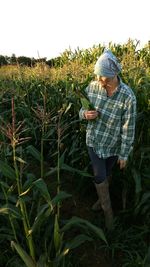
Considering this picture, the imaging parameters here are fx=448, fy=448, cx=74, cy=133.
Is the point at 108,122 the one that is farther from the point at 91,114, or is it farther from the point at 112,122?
the point at 91,114

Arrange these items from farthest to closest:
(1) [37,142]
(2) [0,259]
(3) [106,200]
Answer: (1) [37,142]
(3) [106,200]
(2) [0,259]

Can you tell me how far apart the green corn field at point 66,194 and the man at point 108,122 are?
22 centimetres

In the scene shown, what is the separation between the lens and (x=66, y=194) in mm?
3061

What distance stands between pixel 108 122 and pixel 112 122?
0.04 meters

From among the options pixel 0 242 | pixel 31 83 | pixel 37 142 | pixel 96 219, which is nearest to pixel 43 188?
pixel 0 242

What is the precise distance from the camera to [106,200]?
3.88m

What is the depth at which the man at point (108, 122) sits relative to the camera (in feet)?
11.8

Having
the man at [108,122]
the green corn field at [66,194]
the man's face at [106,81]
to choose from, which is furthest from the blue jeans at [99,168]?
the man's face at [106,81]

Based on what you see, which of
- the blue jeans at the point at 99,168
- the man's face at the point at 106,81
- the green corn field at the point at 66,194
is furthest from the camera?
the blue jeans at the point at 99,168

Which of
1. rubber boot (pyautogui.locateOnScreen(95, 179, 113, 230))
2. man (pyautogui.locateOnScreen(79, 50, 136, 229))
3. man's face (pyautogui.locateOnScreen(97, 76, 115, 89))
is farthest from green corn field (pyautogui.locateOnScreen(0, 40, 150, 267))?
man's face (pyautogui.locateOnScreen(97, 76, 115, 89))

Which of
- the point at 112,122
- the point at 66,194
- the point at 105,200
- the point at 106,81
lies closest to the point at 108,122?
the point at 112,122

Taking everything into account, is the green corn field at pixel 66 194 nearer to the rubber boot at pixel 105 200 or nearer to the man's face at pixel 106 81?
the rubber boot at pixel 105 200

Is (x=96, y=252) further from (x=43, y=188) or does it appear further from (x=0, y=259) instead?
(x=43, y=188)

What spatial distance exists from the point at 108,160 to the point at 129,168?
0.24 metres
